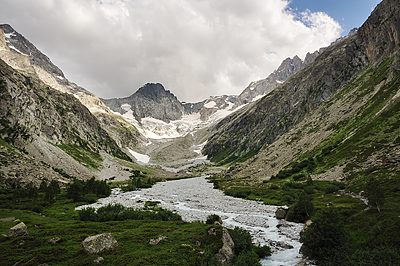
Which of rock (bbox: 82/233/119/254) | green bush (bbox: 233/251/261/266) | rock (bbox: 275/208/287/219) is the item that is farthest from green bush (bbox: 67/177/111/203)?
green bush (bbox: 233/251/261/266)

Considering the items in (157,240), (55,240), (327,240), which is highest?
(327,240)

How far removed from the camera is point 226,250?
17672 mm

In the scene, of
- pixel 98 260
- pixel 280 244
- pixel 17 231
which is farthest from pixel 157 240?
pixel 280 244

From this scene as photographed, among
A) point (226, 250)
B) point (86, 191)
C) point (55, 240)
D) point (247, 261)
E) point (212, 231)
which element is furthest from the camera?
point (86, 191)

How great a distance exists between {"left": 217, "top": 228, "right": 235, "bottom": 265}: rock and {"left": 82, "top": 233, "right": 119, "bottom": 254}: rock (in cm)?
902

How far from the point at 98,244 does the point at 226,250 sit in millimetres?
10718

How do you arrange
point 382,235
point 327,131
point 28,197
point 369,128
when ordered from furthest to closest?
1. point 327,131
2. point 369,128
3. point 28,197
4. point 382,235

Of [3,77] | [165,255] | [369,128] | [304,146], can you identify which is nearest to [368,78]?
[304,146]

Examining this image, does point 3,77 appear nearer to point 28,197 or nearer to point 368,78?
point 28,197

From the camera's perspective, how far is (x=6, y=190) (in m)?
57.1

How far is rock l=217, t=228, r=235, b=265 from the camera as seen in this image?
1644 centimetres

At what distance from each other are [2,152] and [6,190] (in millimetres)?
24864

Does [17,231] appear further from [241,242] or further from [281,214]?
[281,214]

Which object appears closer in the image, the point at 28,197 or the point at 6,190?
the point at 28,197
